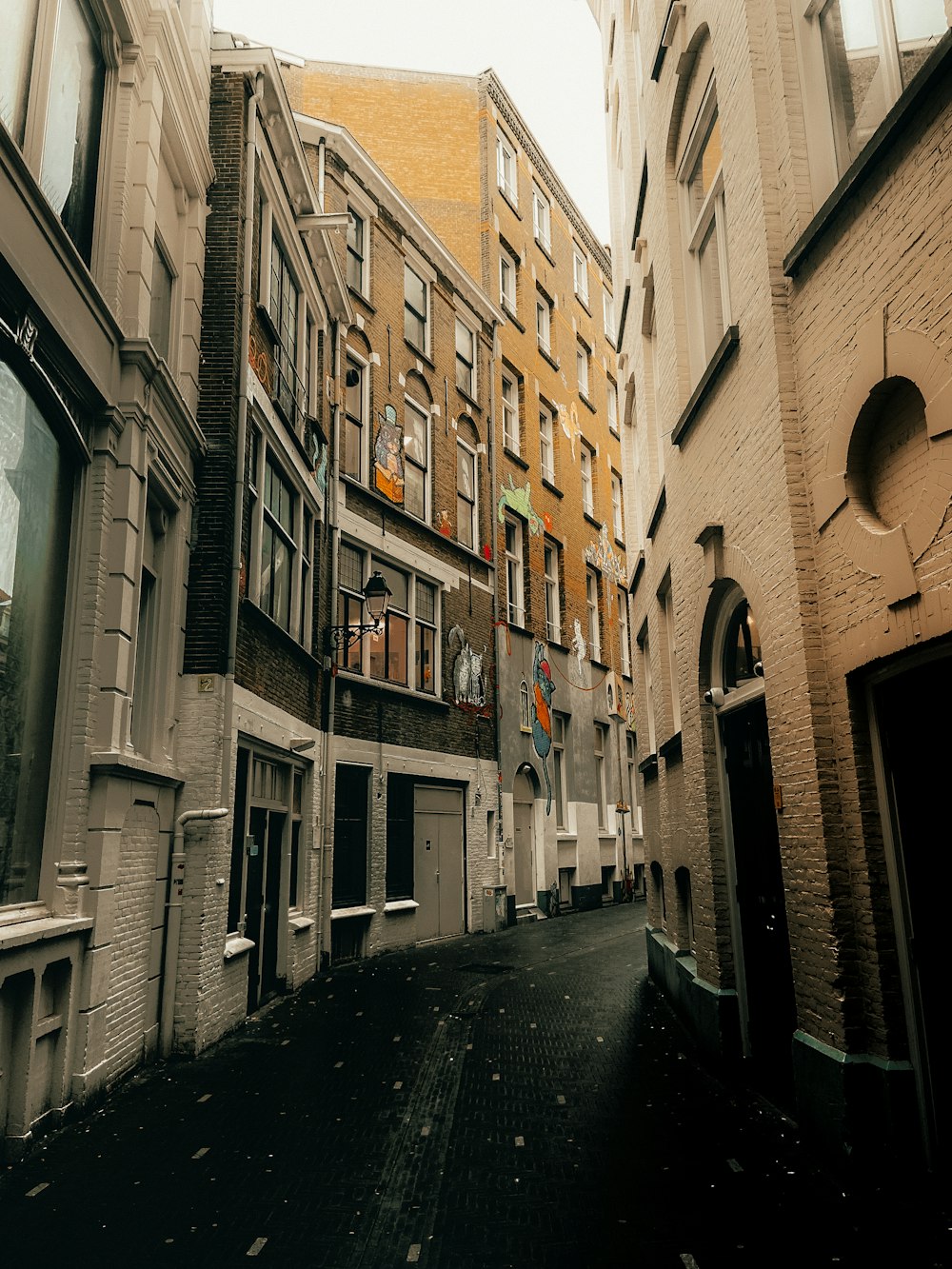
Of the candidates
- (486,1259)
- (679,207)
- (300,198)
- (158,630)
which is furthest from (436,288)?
(486,1259)

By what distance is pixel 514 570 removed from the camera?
76.1ft

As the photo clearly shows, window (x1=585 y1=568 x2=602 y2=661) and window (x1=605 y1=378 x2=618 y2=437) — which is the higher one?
window (x1=605 y1=378 x2=618 y2=437)

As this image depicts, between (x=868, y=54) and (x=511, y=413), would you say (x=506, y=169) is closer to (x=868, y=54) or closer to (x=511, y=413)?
(x=511, y=413)

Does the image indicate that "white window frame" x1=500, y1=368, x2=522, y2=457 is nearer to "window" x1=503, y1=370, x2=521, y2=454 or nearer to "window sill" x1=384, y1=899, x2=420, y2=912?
"window" x1=503, y1=370, x2=521, y2=454

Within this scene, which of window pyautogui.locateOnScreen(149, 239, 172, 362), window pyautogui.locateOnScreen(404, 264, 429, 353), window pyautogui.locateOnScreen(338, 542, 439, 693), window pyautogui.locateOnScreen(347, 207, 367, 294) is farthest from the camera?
window pyautogui.locateOnScreen(404, 264, 429, 353)

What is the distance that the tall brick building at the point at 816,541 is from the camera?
198 inches

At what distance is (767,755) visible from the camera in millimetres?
7547

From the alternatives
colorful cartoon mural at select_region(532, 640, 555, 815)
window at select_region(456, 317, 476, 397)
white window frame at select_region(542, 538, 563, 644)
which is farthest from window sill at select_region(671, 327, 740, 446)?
white window frame at select_region(542, 538, 563, 644)

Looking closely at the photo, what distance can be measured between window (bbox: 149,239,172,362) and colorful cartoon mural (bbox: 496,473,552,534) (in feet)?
42.2

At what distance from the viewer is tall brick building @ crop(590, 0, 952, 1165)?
5.03 metres

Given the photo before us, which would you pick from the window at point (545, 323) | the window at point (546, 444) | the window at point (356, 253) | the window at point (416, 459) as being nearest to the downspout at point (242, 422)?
the window at point (356, 253)

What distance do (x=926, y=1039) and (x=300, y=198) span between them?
1268cm

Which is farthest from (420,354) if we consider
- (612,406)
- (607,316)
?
(607,316)

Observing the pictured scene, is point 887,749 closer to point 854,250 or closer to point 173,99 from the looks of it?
point 854,250
